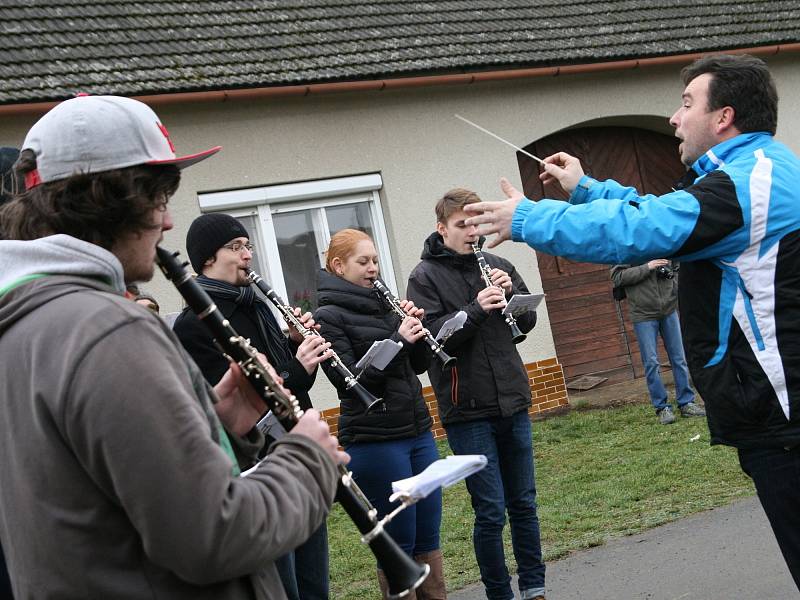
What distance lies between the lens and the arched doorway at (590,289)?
13031 mm

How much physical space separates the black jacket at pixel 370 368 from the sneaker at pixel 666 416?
199 inches

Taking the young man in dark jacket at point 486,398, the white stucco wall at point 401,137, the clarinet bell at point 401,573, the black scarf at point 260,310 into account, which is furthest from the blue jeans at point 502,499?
the white stucco wall at point 401,137

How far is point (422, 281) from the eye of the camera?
562cm

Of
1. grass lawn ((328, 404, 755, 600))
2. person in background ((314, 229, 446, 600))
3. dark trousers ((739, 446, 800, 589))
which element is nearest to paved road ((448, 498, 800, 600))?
grass lawn ((328, 404, 755, 600))

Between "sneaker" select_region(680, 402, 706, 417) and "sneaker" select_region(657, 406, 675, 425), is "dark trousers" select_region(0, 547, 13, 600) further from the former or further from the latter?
"sneaker" select_region(680, 402, 706, 417)

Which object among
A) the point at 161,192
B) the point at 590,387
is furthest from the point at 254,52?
the point at 161,192

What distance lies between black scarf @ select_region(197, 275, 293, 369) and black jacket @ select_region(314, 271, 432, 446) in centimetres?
32

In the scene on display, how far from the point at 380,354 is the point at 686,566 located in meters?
2.12

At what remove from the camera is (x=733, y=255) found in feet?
11.2

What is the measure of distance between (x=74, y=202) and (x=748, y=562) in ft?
15.0

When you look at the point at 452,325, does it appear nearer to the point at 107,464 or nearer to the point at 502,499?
the point at 502,499

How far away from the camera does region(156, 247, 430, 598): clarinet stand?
2477mm

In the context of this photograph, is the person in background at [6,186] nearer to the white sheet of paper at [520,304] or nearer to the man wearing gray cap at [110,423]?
the man wearing gray cap at [110,423]

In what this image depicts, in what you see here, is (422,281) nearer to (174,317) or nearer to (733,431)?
(174,317)
